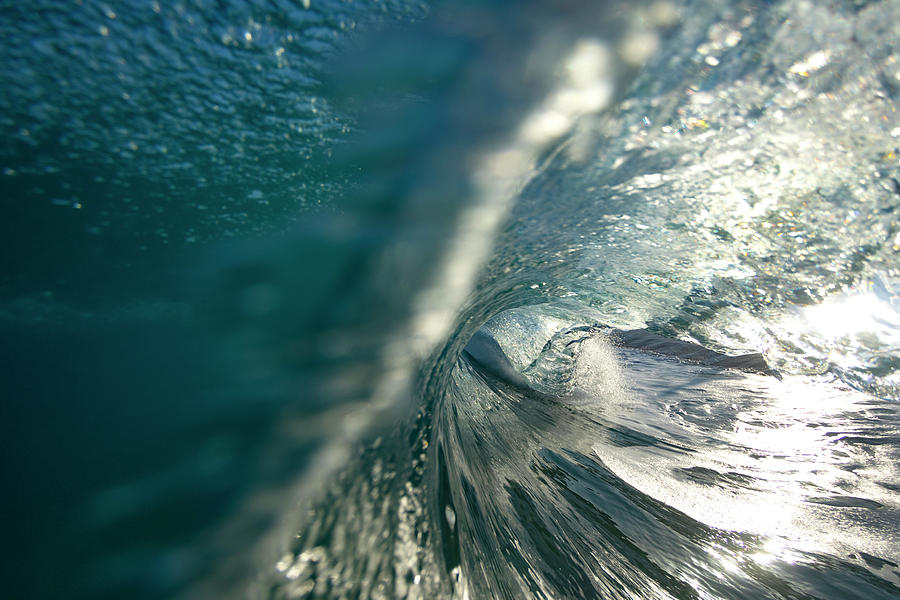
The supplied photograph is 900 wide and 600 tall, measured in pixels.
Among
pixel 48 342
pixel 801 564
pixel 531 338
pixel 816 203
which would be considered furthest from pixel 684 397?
pixel 48 342

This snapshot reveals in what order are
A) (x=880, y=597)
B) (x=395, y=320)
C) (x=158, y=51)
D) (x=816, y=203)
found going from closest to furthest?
(x=158, y=51) → (x=395, y=320) → (x=880, y=597) → (x=816, y=203)

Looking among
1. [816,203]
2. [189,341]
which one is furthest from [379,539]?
[816,203]

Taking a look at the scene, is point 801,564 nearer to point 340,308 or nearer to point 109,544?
point 340,308

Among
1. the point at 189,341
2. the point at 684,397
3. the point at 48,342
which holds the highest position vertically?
the point at 684,397

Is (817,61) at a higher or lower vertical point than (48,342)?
higher

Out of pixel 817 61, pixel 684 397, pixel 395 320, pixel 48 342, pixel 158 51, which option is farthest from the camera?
pixel 48 342

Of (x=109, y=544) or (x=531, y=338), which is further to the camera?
(x=531, y=338)
